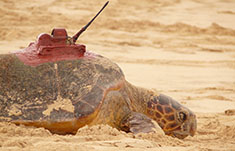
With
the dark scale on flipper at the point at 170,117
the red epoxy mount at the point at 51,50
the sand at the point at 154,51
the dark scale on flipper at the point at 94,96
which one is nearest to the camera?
the sand at the point at 154,51

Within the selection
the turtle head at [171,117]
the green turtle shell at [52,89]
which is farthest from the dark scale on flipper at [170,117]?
the green turtle shell at [52,89]

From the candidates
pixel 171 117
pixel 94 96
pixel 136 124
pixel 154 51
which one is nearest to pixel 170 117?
pixel 171 117

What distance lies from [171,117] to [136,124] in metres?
0.49

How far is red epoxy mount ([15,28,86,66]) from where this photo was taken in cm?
248

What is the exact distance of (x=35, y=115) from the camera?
2.26 m

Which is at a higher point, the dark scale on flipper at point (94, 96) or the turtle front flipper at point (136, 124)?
the dark scale on flipper at point (94, 96)

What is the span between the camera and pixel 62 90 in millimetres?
2398

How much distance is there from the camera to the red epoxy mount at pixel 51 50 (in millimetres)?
2484

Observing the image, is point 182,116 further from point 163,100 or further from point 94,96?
point 94,96

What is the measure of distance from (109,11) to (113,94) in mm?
8055

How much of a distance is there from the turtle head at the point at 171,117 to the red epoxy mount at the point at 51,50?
73cm

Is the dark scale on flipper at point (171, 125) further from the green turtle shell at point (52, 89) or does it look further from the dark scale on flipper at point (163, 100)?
the green turtle shell at point (52, 89)

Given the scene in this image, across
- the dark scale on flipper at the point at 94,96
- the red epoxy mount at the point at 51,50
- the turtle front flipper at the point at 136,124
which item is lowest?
the turtle front flipper at the point at 136,124

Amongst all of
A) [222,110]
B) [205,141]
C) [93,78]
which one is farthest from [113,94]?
[222,110]
